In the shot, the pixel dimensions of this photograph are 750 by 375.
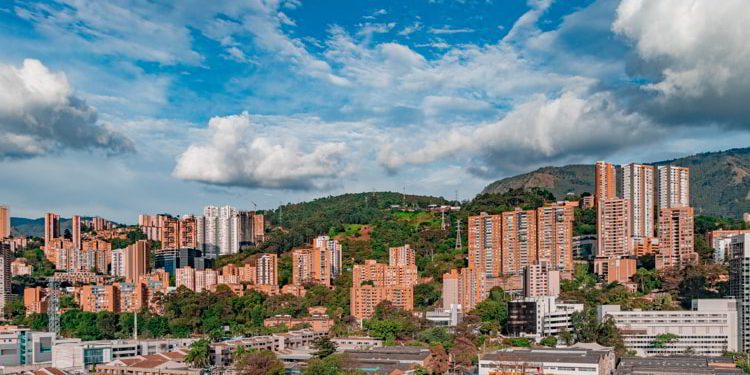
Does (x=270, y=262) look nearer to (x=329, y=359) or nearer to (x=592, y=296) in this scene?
(x=592, y=296)

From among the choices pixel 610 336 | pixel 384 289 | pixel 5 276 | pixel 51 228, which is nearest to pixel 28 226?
pixel 51 228

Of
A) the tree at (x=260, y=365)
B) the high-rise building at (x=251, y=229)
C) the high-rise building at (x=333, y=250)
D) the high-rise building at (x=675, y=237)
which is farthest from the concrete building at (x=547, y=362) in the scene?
the high-rise building at (x=251, y=229)

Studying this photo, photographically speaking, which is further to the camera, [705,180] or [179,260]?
[705,180]

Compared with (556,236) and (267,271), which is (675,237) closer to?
(556,236)

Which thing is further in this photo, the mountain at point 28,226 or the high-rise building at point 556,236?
the mountain at point 28,226

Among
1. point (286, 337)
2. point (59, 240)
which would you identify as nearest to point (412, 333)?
point (286, 337)

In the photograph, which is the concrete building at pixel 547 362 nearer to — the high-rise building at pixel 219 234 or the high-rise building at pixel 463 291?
the high-rise building at pixel 463 291
